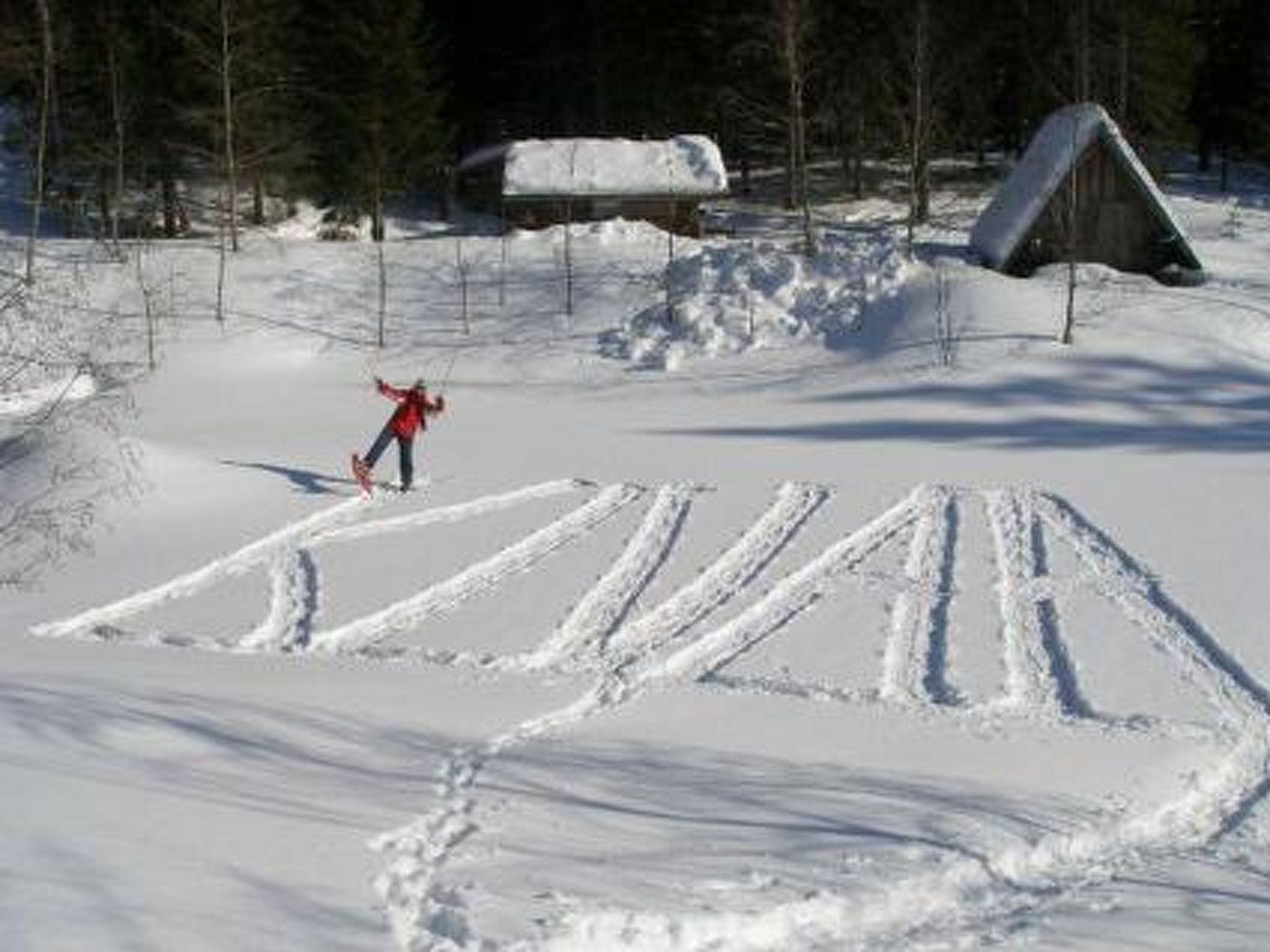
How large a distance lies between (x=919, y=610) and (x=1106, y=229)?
22.4 meters

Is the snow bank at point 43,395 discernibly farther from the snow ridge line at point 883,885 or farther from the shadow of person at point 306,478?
the snow ridge line at point 883,885

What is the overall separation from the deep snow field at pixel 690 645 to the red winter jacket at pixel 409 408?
35.8 inches

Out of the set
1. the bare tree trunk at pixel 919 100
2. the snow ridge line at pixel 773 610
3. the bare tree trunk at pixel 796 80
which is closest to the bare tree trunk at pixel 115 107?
the bare tree trunk at pixel 796 80

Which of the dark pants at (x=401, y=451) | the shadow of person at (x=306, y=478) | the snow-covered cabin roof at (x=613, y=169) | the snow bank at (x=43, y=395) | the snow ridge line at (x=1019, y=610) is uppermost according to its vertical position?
the snow-covered cabin roof at (x=613, y=169)

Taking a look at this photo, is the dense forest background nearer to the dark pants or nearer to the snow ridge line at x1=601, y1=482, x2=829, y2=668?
the dark pants

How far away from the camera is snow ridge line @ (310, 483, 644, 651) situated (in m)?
13.5

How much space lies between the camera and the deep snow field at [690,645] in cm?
695

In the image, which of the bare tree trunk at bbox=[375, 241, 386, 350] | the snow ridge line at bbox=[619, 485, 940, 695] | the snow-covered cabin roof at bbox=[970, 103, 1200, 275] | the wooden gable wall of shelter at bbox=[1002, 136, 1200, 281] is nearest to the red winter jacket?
the snow ridge line at bbox=[619, 485, 940, 695]

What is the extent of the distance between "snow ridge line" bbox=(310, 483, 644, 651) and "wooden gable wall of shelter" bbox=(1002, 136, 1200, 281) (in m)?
17.3

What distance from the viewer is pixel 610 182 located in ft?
132

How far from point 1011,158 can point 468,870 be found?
1822 inches

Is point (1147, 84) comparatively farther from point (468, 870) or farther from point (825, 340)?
point (468, 870)

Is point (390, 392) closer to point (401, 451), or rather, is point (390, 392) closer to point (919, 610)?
point (401, 451)

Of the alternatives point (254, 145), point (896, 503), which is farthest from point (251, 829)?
point (254, 145)
